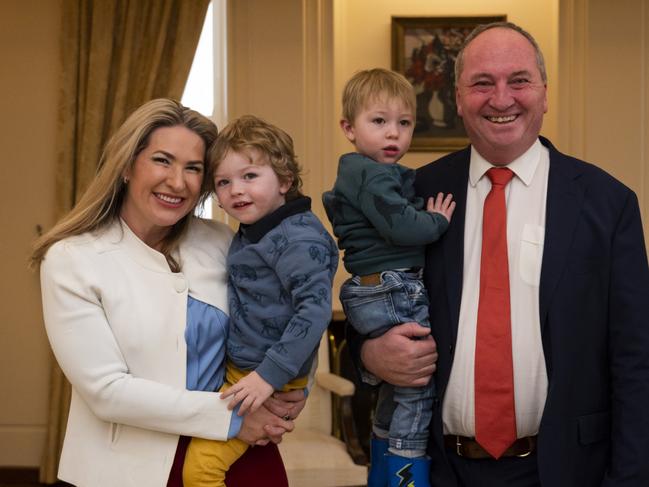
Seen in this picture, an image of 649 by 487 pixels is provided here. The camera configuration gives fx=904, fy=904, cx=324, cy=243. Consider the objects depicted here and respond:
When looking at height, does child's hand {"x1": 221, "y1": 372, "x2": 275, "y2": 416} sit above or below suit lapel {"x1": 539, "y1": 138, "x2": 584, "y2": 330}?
below

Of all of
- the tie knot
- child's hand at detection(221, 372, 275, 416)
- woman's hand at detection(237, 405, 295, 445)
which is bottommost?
woman's hand at detection(237, 405, 295, 445)

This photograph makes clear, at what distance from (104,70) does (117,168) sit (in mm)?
3219

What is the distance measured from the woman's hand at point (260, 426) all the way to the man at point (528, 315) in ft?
1.11

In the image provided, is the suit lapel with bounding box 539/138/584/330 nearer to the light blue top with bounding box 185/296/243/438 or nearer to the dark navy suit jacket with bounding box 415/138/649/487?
the dark navy suit jacket with bounding box 415/138/649/487

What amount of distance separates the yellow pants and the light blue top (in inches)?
1.9

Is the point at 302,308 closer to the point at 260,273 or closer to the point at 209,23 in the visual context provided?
the point at 260,273

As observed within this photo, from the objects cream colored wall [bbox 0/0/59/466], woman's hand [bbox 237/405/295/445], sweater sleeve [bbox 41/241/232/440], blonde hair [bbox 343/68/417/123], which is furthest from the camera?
cream colored wall [bbox 0/0/59/466]

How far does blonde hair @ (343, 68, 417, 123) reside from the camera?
245 cm

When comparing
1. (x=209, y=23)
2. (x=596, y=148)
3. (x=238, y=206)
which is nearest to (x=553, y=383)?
(x=238, y=206)

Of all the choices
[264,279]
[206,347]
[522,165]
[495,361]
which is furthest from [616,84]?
[206,347]

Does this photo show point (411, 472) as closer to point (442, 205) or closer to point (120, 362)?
point (442, 205)

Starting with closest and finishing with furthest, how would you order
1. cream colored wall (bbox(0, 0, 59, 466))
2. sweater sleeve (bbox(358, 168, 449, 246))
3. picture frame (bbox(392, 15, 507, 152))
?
sweater sleeve (bbox(358, 168, 449, 246)) < cream colored wall (bbox(0, 0, 59, 466)) < picture frame (bbox(392, 15, 507, 152))

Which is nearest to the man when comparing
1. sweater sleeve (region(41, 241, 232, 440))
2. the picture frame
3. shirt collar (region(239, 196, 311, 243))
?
shirt collar (region(239, 196, 311, 243))

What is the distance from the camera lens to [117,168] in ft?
7.29
